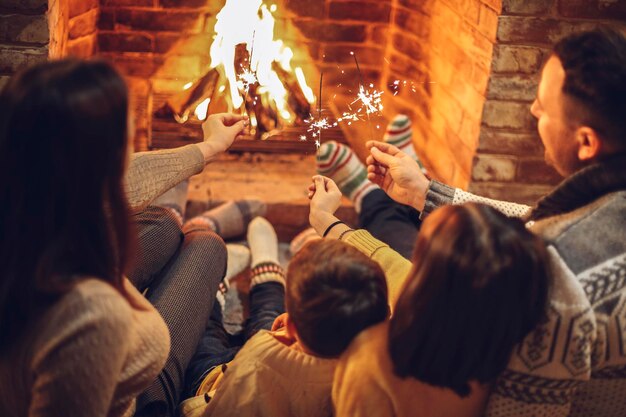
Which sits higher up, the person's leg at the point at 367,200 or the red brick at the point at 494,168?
the red brick at the point at 494,168

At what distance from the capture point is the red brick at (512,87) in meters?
1.98

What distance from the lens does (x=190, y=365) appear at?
1561mm

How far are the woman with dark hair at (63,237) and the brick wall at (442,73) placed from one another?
4.36 feet

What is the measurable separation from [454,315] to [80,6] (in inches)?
65.5

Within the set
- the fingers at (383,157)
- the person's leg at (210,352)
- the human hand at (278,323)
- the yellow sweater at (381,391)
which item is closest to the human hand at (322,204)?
the fingers at (383,157)

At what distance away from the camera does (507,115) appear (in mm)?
2029

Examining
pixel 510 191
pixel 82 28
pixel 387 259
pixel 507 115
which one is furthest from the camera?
pixel 82 28

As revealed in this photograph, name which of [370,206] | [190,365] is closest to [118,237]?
[190,365]

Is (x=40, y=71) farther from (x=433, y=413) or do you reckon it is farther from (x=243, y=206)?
(x=243, y=206)

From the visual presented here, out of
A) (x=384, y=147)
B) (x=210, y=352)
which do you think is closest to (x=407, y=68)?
(x=384, y=147)

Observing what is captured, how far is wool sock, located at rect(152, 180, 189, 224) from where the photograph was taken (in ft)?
7.03

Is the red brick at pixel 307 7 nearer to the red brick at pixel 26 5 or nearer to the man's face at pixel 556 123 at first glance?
the red brick at pixel 26 5

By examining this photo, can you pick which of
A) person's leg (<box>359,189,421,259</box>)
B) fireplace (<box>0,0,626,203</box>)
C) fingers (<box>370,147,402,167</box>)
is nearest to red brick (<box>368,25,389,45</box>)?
fireplace (<box>0,0,626,203</box>)

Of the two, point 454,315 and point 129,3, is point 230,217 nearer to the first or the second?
point 129,3
